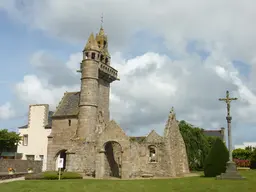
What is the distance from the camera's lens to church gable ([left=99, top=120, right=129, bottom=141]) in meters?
29.8

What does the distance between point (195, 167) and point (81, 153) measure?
17.5 m

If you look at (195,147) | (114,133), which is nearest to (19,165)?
(114,133)

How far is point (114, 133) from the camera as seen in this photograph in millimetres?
30078

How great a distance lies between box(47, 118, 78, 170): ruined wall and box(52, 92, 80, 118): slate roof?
2.57 feet

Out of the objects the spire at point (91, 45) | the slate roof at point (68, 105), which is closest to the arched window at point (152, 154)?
the slate roof at point (68, 105)

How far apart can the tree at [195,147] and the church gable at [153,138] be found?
11.8 metres

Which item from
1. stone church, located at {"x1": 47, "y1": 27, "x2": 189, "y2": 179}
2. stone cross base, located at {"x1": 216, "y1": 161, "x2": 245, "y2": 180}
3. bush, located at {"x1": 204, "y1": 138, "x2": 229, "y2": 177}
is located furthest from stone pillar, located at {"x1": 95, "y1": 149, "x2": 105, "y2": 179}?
stone cross base, located at {"x1": 216, "y1": 161, "x2": 245, "y2": 180}

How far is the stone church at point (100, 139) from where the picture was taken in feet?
97.7

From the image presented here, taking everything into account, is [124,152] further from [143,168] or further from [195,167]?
[195,167]

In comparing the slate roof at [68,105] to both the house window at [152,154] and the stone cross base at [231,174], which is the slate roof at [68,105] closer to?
the house window at [152,154]

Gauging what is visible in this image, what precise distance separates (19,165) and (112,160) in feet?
36.0

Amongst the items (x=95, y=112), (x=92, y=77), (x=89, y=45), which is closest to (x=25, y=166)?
(x=95, y=112)

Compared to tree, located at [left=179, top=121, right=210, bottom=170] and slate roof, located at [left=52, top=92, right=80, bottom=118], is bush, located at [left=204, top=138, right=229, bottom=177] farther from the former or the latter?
slate roof, located at [left=52, top=92, right=80, bottom=118]

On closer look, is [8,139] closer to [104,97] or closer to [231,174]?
[104,97]
